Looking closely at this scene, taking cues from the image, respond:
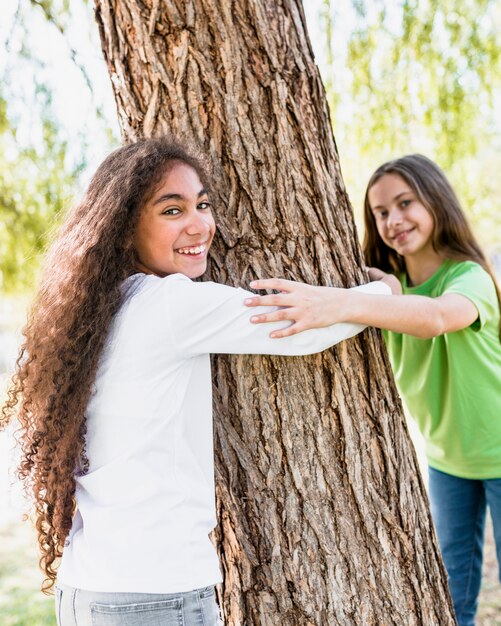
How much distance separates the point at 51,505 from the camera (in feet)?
5.93

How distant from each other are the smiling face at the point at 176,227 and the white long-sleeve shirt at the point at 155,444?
0.53 feet

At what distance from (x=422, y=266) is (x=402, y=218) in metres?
0.21

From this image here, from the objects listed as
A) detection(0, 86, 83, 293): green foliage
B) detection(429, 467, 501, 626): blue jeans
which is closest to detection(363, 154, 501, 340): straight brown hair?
detection(429, 467, 501, 626): blue jeans

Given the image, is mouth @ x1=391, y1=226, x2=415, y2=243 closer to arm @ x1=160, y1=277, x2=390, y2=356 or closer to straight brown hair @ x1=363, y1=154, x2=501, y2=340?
straight brown hair @ x1=363, y1=154, x2=501, y2=340

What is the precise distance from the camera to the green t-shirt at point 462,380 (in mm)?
2426

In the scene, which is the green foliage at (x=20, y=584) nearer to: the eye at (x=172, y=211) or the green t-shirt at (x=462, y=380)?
the green t-shirt at (x=462, y=380)

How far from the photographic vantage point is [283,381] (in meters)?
1.89

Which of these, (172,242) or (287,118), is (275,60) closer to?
(287,118)

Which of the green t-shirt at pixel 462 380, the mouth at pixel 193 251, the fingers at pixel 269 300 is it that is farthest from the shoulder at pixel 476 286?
the mouth at pixel 193 251

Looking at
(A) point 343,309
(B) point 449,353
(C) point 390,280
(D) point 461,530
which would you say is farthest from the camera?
(D) point 461,530

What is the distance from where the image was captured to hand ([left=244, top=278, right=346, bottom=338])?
1.69m

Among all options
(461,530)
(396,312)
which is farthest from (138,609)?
(461,530)

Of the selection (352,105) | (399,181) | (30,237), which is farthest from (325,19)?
(30,237)

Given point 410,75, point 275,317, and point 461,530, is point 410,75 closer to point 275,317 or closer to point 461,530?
point 461,530
